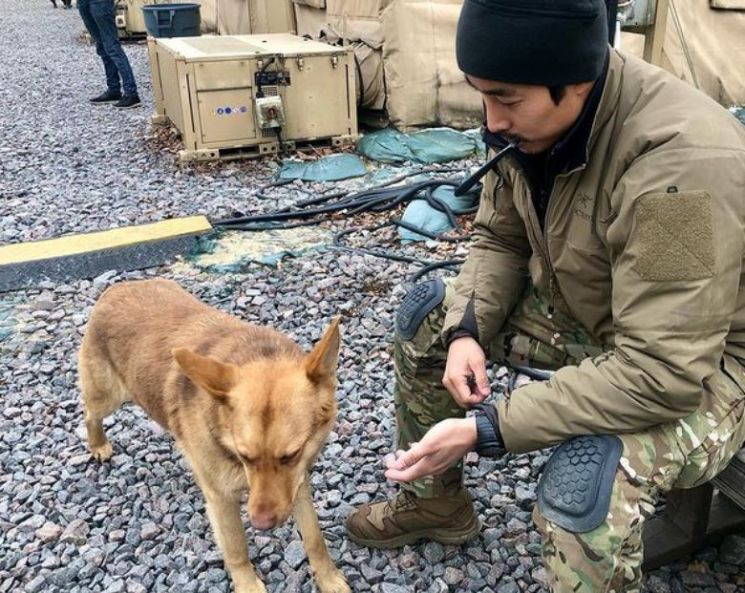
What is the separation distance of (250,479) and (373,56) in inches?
270

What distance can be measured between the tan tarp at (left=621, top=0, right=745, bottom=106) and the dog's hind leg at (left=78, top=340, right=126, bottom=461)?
7.56 metres

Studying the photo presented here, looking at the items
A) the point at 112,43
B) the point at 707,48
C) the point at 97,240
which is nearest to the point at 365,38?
the point at 97,240

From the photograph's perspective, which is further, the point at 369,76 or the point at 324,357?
the point at 369,76

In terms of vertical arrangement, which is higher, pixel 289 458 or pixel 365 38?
pixel 365 38

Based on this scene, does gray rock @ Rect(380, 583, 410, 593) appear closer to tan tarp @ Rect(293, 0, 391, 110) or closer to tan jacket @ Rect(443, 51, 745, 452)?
tan jacket @ Rect(443, 51, 745, 452)

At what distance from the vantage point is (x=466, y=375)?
2.41m

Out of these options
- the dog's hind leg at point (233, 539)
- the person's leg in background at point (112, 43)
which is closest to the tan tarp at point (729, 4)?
the person's leg in background at point (112, 43)

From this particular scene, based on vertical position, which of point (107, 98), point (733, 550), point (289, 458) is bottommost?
point (107, 98)

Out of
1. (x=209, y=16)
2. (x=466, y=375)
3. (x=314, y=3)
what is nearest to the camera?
(x=466, y=375)

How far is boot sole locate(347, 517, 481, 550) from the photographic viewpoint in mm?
2863

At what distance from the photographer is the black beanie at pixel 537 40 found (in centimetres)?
179

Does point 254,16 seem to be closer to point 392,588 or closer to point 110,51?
point 110,51

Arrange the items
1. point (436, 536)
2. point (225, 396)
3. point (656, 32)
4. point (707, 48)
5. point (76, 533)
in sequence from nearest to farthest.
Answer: point (225, 396) → point (436, 536) → point (76, 533) → point (656, 32) → point (707, 48)

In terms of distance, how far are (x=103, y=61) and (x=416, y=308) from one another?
34.1 feet
